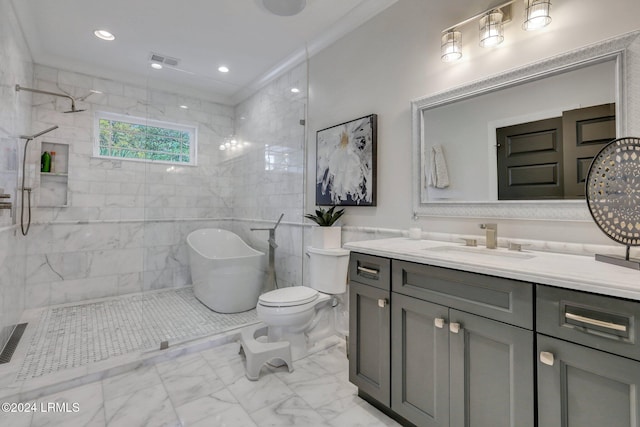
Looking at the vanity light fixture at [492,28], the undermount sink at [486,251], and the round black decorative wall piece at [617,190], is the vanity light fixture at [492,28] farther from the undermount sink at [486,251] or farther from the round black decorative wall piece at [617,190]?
the undermount sink at [486,251]

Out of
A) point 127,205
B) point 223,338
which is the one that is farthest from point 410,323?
point 127,205

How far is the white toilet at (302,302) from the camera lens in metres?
2.14

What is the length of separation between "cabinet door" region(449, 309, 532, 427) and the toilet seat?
3.77 feet

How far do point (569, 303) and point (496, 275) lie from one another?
8.8 inches

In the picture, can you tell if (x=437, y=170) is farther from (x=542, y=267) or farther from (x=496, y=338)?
(x=496, y=338)

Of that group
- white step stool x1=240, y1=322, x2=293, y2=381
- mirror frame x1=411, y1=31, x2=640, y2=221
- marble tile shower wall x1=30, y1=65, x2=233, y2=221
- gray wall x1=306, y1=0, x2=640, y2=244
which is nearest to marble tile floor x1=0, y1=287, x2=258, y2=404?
white step stool x1=240, y1=322, x2=293, y2=381

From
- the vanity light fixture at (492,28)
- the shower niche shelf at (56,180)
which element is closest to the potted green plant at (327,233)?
the vanity light fixture at (492,28)

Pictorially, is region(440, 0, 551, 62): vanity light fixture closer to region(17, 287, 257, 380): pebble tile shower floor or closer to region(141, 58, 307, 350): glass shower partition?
region(141, 58, 307, 350): glass shower partition

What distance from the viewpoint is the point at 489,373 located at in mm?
1163

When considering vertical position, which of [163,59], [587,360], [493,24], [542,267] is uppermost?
[163,59]

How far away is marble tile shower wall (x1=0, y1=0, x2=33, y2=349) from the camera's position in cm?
216

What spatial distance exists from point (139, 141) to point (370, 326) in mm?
3589

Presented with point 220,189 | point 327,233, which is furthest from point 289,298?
point 220,189

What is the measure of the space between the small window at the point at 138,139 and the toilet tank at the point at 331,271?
249 centimetres
